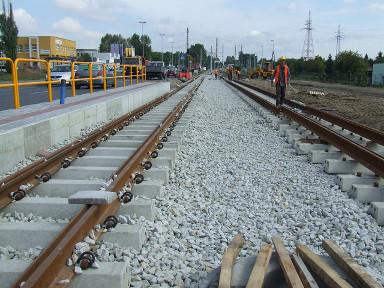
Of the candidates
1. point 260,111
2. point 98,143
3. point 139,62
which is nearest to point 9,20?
point 139,62

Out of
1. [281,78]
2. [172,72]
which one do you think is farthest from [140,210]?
[172,72]

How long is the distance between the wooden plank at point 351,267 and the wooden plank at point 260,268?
50 centimetres

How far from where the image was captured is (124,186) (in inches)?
189

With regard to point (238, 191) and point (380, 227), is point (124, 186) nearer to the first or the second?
point (238, 191)

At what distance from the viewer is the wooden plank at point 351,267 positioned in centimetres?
269

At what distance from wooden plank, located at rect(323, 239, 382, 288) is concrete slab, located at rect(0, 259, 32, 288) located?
233cm

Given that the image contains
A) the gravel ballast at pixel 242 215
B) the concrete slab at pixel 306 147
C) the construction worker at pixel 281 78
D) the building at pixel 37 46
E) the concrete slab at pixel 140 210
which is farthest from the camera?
the building at pixel 37 46

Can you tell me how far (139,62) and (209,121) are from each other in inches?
1164

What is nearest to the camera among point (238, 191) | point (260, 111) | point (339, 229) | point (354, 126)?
point (339, 229)

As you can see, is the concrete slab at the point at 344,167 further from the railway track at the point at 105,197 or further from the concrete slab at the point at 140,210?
the concrete slab at the point at 140,210

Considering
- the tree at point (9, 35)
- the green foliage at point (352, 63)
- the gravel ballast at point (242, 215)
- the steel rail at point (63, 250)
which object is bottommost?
the gravel ballast at point (242, 215)

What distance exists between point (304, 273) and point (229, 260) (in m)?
0.56

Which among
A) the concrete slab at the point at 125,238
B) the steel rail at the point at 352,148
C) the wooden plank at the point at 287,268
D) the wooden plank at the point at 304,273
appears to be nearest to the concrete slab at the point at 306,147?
the steel rail at the point at 352,148

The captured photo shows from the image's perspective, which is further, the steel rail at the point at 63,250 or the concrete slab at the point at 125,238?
the concrete slab at the point at 125,238
